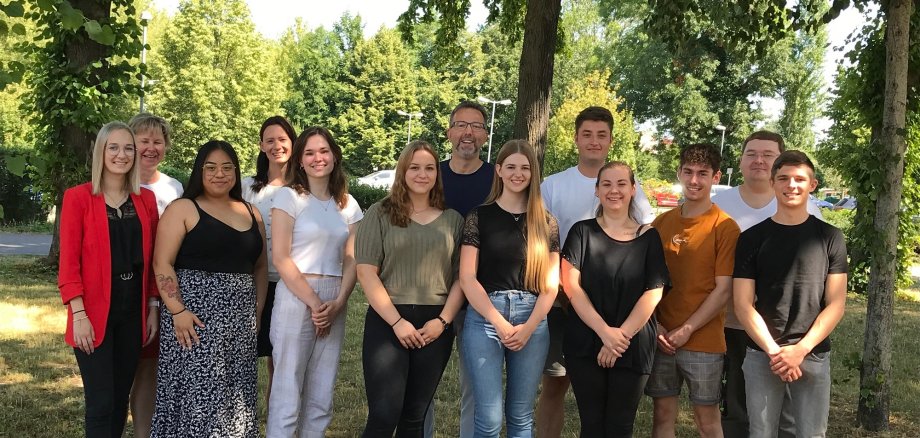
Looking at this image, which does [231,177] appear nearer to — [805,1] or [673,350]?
[673,350]

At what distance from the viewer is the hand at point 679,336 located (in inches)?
154

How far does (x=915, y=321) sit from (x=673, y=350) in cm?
910

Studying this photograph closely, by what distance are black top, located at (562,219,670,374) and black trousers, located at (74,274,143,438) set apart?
234cm

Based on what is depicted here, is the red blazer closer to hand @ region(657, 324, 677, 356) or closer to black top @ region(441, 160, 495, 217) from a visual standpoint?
black top @ region(441, 160, 495, 217)

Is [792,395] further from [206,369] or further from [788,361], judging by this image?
[206,369]

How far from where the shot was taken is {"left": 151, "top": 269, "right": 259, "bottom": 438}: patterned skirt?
3912mm

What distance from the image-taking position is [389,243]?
3.81m

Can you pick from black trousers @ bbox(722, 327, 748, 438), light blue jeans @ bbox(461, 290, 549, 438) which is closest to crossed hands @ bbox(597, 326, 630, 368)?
light blue jeans @ bbox(461, 290, 549, 438)

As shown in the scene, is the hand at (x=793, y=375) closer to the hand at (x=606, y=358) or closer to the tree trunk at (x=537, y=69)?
the hand at (x=606, y=358)

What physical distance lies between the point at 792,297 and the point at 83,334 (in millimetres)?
3599

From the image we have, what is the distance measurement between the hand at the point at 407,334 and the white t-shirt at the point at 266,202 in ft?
3.51

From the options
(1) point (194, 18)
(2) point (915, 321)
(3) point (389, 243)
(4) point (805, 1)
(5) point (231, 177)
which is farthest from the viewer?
(1) point (194, 18)

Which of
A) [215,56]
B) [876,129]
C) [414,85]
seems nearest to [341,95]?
[414,85]

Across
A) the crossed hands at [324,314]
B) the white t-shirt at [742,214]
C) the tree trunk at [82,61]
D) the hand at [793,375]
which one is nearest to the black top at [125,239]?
the crossed hands at [324,314]
